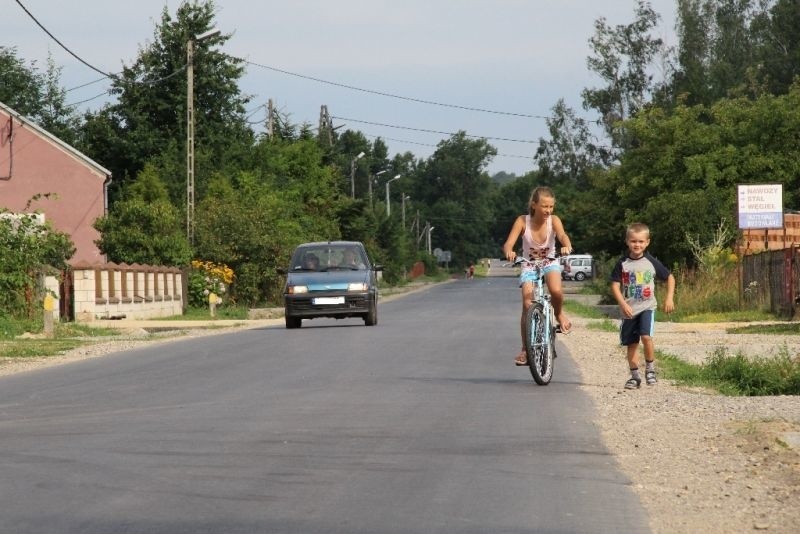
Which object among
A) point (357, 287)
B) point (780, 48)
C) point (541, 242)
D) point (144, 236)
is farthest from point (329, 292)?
point (780, 48)

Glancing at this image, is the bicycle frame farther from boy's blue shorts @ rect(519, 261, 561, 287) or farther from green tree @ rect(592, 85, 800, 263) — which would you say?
green tree @ rect(592, 85, 800, 263)

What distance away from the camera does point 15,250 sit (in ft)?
106

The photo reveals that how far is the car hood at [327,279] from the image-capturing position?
95.3 ft

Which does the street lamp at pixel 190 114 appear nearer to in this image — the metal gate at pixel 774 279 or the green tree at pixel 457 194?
the metal gate at pixel 774 279

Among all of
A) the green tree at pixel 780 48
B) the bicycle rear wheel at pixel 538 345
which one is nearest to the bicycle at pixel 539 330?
the bicycle rear wheel at pixel 538 345

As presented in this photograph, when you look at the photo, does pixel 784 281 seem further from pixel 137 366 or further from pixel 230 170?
pixel 230 170

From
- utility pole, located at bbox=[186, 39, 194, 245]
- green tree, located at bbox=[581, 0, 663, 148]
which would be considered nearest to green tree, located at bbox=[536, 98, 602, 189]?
green tree, located at bbox=[581, 0, 663, 148]

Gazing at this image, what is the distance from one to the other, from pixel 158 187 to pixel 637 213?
1727 cm

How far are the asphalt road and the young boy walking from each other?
716 mm

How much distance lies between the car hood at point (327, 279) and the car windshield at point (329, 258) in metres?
0.33

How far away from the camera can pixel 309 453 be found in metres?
9.09

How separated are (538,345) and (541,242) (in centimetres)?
96

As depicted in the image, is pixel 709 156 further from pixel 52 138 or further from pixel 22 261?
pixel 22 261

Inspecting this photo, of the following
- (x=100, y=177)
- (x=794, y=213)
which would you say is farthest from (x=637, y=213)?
(x=100, y=177)
